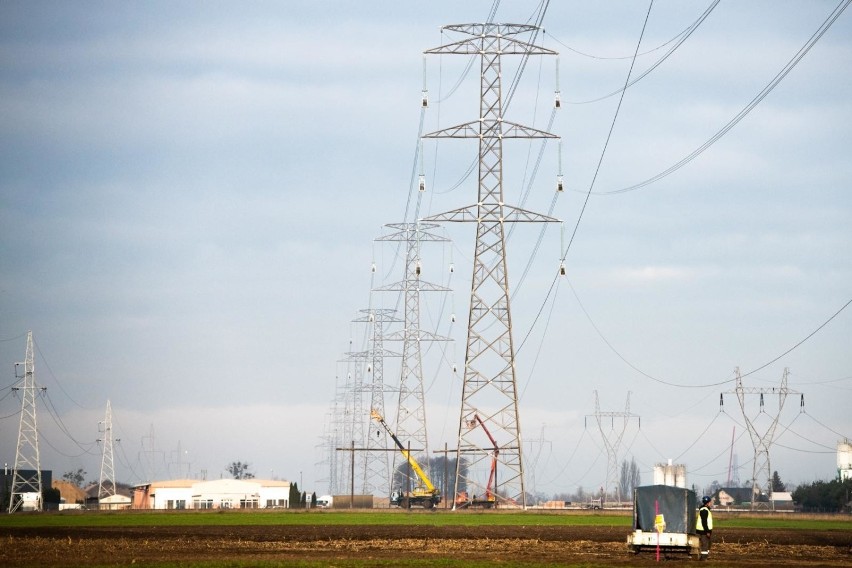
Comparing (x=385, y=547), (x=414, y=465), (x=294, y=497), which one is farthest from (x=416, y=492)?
(x=385, y=547)

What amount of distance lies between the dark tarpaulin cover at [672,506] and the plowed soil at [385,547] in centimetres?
116

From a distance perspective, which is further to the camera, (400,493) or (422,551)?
(400,493)

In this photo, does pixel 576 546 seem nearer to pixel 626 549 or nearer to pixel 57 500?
pixel 626 549

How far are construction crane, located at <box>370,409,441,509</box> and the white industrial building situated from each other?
36.4 m

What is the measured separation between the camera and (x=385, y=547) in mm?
46688

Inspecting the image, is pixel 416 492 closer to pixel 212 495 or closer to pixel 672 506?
pixel 212 495

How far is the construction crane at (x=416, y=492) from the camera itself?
4624 inches

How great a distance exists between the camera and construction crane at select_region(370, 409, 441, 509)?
385 feet

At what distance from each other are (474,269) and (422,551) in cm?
3059

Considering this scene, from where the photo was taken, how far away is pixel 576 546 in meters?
48.5

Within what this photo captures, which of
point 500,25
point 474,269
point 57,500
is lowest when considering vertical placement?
point 57,500

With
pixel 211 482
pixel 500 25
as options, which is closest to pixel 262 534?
pixel 500 25

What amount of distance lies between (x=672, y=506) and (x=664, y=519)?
22.1 inches

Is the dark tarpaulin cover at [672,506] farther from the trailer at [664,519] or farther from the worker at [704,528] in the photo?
the worker at [704,528]
